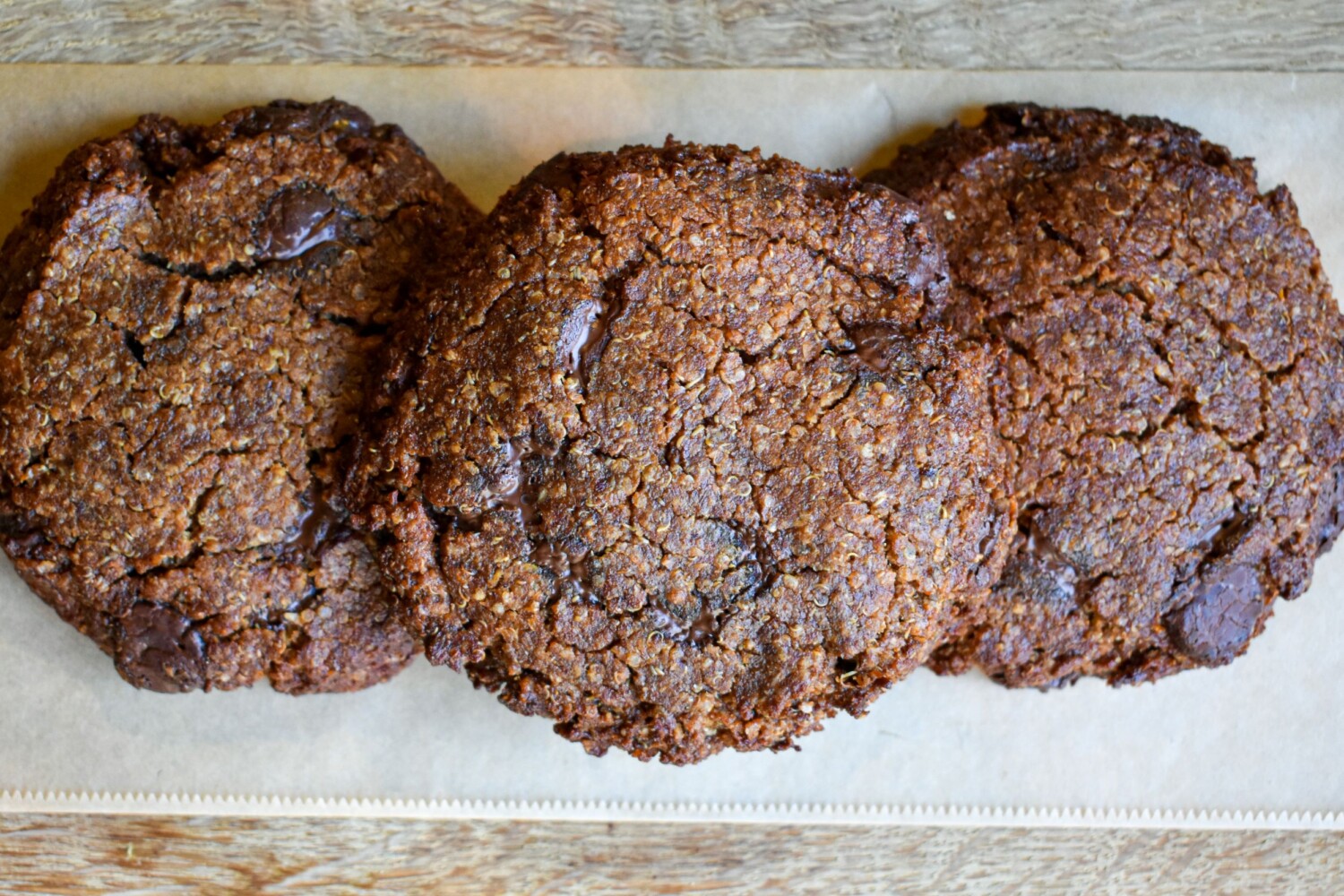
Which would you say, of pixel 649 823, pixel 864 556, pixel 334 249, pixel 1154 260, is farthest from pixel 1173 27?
pixel 649 823

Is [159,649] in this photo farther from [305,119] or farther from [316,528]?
[305,119]

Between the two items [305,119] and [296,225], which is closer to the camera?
A: [296,225]

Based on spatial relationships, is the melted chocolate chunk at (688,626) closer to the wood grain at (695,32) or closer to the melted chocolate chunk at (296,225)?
the melted chocolate chunk at (296,225)

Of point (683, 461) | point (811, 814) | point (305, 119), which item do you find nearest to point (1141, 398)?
point (683, 461)

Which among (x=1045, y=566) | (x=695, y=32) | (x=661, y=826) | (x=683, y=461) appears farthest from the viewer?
(x=661, y=826)

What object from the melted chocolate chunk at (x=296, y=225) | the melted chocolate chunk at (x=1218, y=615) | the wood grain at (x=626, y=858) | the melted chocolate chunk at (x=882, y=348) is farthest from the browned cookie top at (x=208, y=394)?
the melted chocolate chunk at (x=1218, y=615)

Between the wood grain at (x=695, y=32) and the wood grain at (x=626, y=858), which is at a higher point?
the wood grain at (x=695, y=32)
